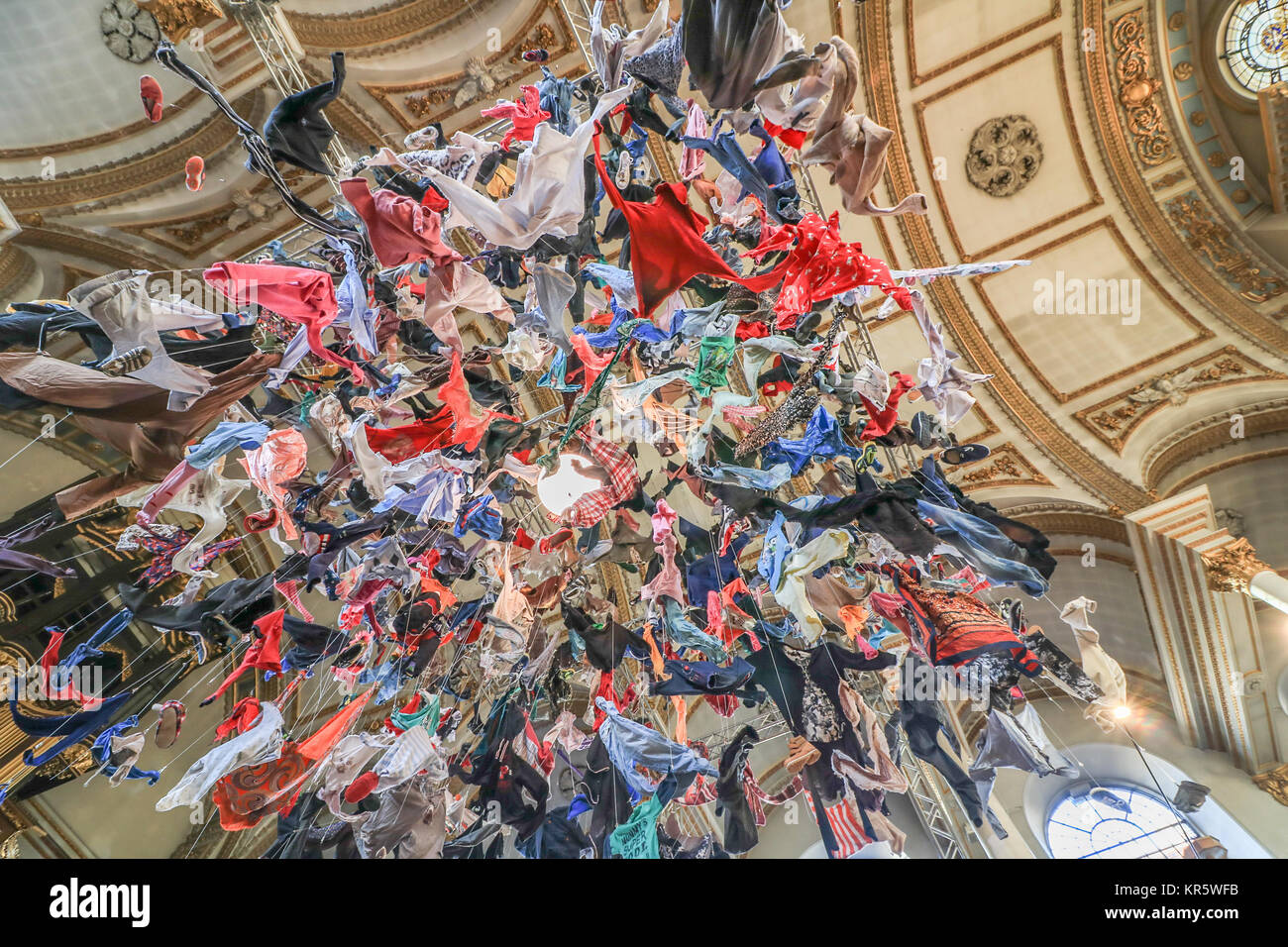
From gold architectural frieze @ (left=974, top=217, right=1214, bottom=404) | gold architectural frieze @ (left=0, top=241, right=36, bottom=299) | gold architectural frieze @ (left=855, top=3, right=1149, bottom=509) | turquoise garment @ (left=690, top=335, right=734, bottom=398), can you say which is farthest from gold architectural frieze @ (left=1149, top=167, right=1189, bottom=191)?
gold architectural frieze @ (left=0, top=241, right=36, bottom=299)

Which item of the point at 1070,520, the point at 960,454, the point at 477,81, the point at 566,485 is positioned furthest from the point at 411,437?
the point at 1070,520

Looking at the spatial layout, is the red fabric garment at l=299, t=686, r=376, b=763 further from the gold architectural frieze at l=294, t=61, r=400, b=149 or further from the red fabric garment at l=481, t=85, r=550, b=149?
the gold architectural frieze at l=294, t=61, r=400, b=149

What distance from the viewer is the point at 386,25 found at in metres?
6.86

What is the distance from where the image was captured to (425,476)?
4.74 meters

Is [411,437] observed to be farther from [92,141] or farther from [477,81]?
[92,141]

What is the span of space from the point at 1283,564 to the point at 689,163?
867 centimetres

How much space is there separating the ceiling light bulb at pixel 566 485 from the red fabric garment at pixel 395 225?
5.68ft

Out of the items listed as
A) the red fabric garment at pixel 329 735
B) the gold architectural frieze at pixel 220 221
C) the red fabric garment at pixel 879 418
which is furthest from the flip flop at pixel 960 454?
the gold architectural frieze at pixel 220 221

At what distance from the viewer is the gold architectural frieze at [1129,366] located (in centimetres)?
884

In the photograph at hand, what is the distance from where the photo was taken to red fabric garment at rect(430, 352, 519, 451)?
458 centimetres

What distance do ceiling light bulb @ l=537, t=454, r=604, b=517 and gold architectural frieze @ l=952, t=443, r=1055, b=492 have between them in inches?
265

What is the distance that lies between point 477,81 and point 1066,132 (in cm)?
698

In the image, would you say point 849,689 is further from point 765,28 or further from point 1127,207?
point 1127,207
